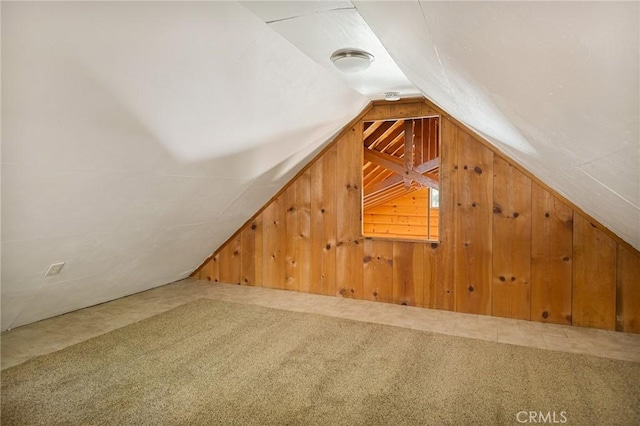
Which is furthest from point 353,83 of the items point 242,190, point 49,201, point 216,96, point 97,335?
point 97,335

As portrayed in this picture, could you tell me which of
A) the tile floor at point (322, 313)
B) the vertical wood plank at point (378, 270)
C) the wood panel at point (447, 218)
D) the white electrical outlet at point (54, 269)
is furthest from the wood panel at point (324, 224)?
the white electrical outlet at point (54, 269)

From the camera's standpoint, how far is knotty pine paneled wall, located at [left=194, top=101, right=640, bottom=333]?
2.57m

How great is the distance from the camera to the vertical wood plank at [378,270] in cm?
316

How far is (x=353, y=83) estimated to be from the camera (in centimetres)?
248

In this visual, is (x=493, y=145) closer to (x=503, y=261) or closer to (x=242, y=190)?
(x=503, y=261)

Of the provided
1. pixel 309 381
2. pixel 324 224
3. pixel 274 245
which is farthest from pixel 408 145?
pixel 309 381

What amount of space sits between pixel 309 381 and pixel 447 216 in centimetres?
173

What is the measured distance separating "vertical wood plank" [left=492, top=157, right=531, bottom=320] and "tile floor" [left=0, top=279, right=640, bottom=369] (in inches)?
5.8

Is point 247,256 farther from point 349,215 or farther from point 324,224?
point 349,215

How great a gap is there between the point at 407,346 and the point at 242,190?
69.0 inches

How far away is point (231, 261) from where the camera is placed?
382 cm

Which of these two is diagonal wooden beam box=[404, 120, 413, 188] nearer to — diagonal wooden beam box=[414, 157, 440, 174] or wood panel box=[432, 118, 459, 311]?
diagonal wooden beam box=[414, 157, 440, 174]

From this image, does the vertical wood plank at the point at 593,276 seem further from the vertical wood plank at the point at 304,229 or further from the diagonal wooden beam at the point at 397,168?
the vertical wood plank at the point at 304,229

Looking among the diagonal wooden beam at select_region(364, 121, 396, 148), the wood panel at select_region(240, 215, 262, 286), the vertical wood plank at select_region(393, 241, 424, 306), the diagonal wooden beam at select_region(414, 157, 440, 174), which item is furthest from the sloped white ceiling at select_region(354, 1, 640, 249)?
the diagonal wooden beam at select_region(364, 121, 396, 148)
